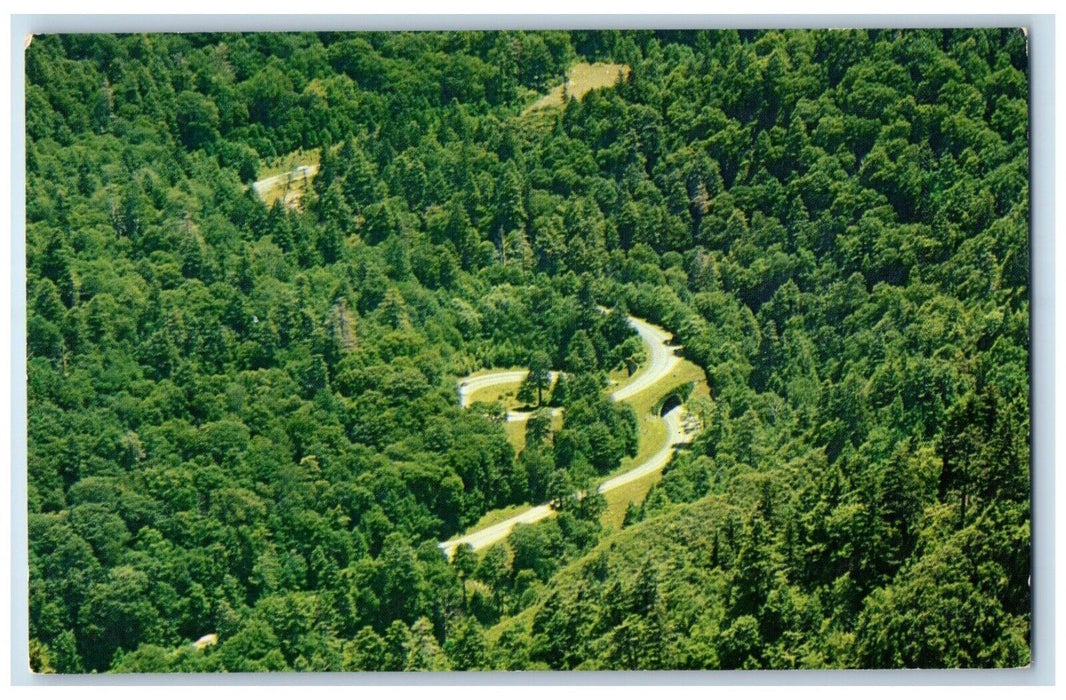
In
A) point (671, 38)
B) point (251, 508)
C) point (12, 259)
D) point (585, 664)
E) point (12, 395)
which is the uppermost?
point (671, 38)

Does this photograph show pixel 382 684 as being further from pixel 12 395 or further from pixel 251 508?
pixel 12 395

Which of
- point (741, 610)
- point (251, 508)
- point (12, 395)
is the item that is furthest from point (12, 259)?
point (741, 610)

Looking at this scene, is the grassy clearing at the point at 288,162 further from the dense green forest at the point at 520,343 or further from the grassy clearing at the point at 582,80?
the grassy clearing at the point at 582,80

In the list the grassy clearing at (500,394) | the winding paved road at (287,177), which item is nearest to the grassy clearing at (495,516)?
the grassy clearing at (500,394)

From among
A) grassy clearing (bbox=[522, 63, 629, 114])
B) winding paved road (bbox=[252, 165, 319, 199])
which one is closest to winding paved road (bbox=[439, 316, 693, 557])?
grassy clearing (bbox=[522, 63, 629, 114])

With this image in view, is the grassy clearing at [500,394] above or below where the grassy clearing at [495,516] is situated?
above

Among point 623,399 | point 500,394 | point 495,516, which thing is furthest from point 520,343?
point 495,516
